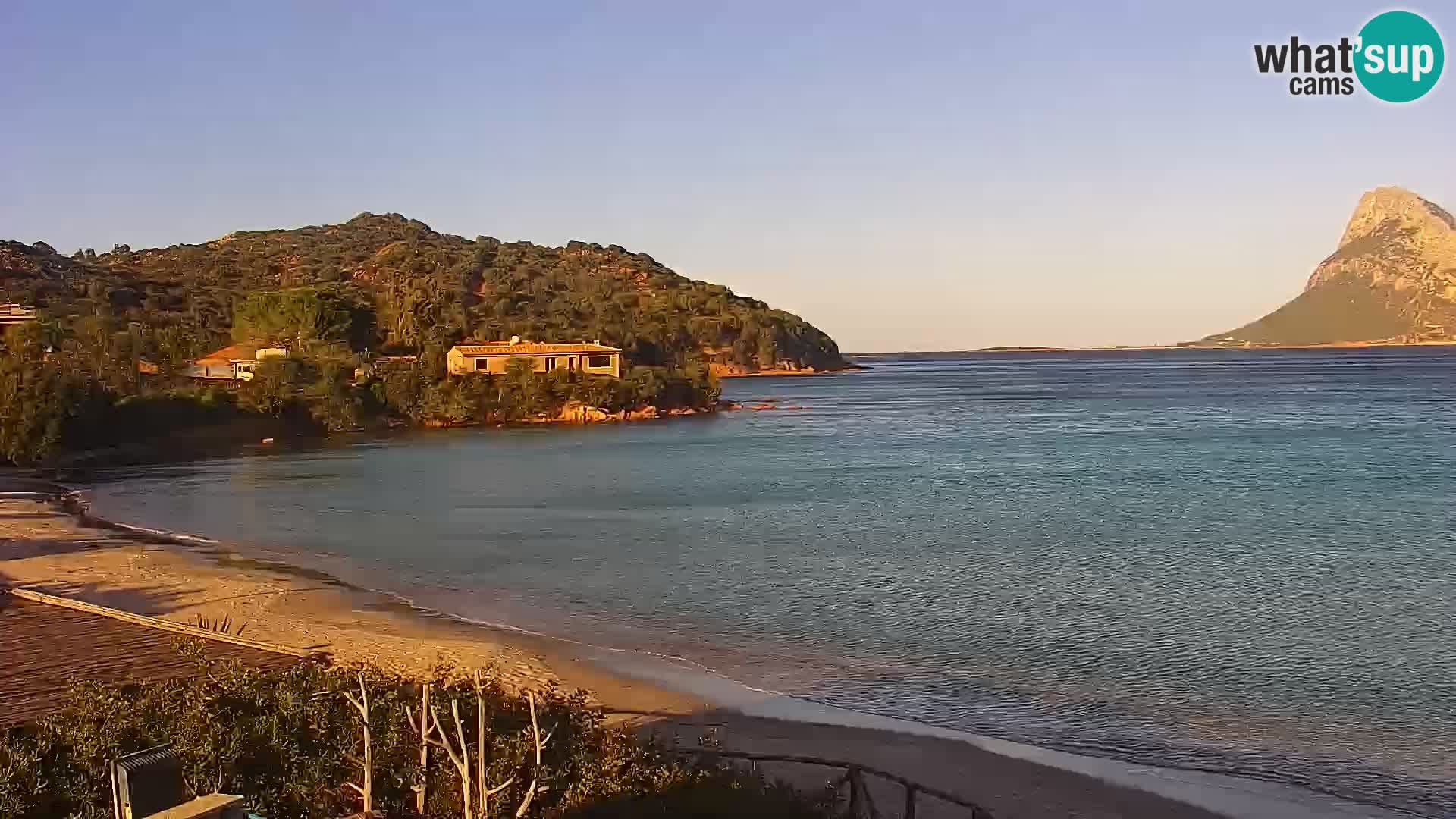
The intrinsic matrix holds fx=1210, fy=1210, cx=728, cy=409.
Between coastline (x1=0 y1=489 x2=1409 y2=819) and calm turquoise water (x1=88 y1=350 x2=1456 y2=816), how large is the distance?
2.90 ft

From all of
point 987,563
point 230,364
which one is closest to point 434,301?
point 230,364

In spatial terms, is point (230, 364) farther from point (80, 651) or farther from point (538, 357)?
point (80, 651)

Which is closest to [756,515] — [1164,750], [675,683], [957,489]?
[957,489]

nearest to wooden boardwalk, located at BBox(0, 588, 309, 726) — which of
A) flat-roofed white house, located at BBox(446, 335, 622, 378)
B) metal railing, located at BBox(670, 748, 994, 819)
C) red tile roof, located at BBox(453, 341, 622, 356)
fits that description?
metal railing, located at BBox(670, 748, 994, 819)

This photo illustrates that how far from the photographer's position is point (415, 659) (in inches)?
707

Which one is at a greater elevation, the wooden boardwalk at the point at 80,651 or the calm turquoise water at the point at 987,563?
the wooden boardwalk at the point at 80,651

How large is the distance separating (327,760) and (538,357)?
8485cm

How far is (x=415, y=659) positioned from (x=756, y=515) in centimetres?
2171

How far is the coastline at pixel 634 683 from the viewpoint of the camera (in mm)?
13180

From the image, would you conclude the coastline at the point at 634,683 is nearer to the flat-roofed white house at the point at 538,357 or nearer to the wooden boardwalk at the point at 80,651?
the wooden boardwalk at the point at 80,651

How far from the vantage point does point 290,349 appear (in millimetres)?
90438

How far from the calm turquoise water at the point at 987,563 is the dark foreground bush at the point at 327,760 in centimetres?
668

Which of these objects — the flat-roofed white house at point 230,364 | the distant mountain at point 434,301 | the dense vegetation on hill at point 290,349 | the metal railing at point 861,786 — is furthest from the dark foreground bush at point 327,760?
the distant mountain at point 434,301

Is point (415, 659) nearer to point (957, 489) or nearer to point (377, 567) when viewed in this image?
point (377, 567)
